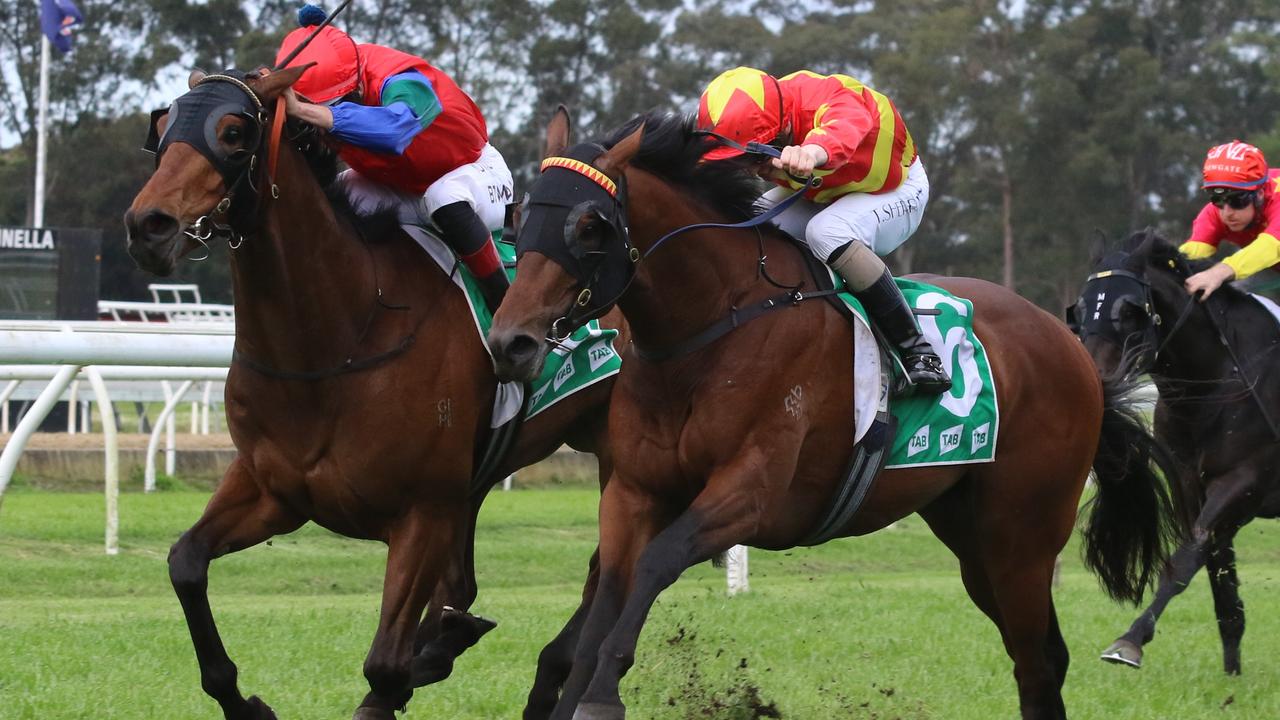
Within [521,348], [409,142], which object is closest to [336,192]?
[409,142]

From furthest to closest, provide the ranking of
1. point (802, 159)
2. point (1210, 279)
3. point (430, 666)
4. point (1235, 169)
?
point (1235, 169) < point (1210, 279) < point (430, 666) < point (802, 159)

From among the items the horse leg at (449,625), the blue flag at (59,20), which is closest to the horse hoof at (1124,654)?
the horse leg at (449,625)

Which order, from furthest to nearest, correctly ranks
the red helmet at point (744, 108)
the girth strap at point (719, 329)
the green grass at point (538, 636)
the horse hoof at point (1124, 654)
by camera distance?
1. the horse hoof at point (1124, 654)
2. the green grass at point (538, 636)
3. the red helmet at point (744, 108)
4. the girth strap at point (719, 329)

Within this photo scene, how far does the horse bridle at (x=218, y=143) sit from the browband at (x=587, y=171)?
80 centimetres

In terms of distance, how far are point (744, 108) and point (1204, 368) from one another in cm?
343

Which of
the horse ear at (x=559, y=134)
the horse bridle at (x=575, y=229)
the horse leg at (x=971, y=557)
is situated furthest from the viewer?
the horse leg at (x=971, y=557)

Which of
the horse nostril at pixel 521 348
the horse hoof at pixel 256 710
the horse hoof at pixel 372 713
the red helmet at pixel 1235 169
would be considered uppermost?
the horse nostril at pixel 521 348

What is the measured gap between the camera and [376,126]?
4391 millimetres

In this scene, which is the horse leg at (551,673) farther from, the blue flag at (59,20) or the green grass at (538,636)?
the blue flag at (59,20)

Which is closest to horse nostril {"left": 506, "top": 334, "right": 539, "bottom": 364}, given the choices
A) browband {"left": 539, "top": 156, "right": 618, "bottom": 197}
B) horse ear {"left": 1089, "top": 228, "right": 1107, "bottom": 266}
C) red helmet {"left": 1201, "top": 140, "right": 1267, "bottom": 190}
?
browband {"left": 539, "top": 156, "right": 618, "bottom": 197}

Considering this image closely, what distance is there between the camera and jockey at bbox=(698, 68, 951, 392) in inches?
171

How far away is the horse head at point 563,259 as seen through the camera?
357 centimetres

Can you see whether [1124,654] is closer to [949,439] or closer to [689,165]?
[949,439]

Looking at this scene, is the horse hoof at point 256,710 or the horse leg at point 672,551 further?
the horse hoof at point 256,710
